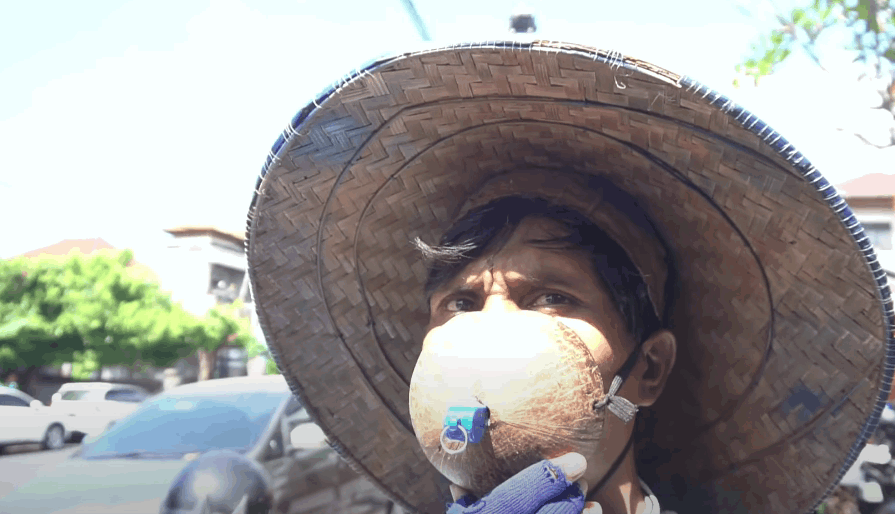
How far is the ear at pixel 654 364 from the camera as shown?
113 cm

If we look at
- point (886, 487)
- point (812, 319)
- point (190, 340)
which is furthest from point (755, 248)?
point (190, 340)

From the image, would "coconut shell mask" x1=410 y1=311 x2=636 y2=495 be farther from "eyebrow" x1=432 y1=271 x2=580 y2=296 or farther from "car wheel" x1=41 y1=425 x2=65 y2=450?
"car wheel" x1=41 y1=425 x2=65 y2=450

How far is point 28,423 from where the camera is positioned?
7.18 meters

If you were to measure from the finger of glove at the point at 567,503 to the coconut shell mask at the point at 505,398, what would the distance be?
0.17 ft

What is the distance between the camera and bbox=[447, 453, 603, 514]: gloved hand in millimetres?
795

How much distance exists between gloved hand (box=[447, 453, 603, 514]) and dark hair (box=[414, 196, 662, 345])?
34 cm

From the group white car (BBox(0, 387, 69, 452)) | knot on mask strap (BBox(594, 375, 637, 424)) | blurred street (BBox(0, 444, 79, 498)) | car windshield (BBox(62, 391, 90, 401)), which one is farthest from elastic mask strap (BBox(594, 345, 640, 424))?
car windshield (BBox(62, 391, 90, 401))

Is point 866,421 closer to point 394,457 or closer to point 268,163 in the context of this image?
point 394,457

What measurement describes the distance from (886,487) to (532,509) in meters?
3.18

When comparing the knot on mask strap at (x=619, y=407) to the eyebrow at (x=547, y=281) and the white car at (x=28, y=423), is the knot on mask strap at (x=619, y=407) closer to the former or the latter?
the eyebrow at (x=547, y=281)

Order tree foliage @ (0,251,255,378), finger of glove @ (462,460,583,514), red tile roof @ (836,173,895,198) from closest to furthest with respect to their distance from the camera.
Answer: finger of glove @ (462,460,583,514)
tree foliage @ (0,251,255,378)
red tile roof @ (836,173,895,198)

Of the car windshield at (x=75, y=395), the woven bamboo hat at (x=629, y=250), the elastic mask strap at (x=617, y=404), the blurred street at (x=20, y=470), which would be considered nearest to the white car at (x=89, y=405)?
the car windshield at (x=75, y=395)

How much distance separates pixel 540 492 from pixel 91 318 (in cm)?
1704

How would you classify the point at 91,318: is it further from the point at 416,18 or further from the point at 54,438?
the point at 416,18
